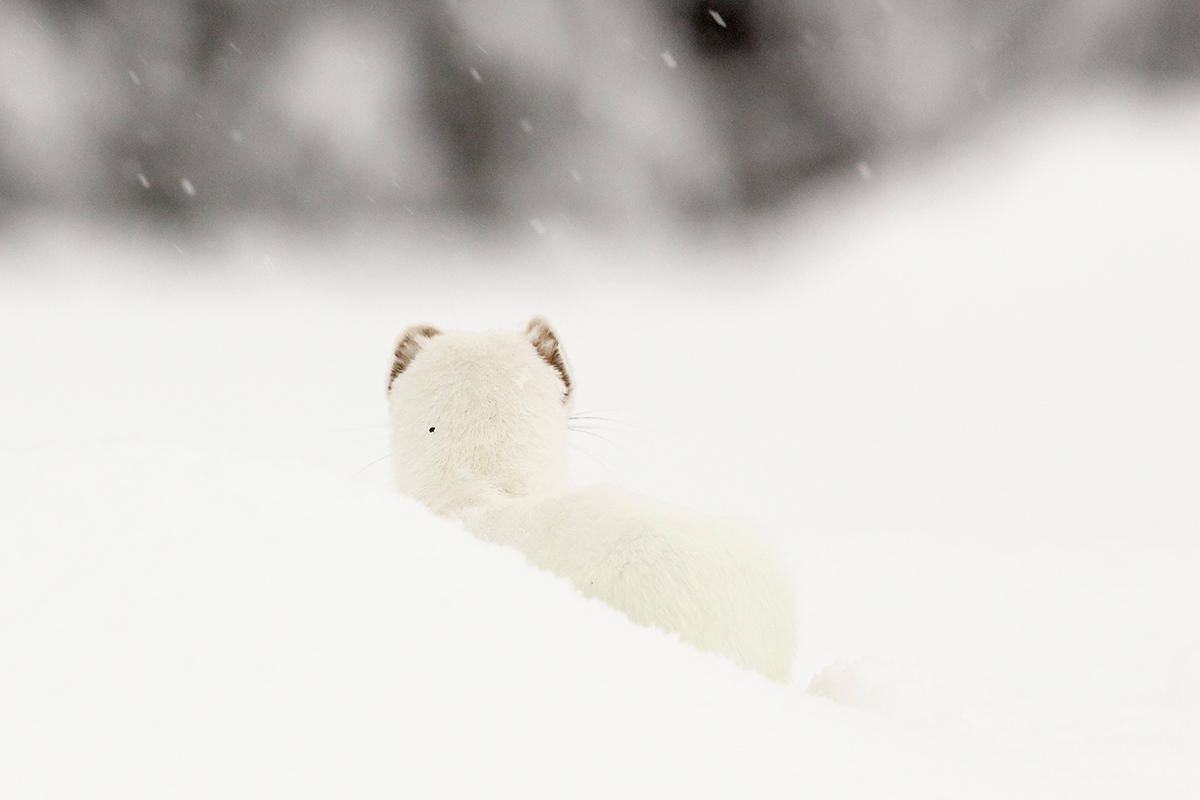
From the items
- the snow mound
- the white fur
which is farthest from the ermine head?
the snow mound

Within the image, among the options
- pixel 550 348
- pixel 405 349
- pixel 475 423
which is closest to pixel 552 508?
pixel 475 423

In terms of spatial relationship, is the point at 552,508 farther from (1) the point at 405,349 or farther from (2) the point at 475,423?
(1) the point at 405,349

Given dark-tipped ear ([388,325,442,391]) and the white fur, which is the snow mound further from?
dark-tipped ear ([388,325,442,391])

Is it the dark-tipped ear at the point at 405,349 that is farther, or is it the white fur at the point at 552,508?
the dark-tipped ear at the point at 405,349

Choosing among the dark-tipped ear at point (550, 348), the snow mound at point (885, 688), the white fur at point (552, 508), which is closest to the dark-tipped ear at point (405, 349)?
the white fur at point (552, 508)

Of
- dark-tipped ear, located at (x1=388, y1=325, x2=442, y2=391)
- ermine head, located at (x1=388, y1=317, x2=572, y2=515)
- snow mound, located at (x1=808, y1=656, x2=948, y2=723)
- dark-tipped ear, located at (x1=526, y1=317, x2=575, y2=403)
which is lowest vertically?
snow mound, located at (x1=808, y1=656, x2=948, y2=723)

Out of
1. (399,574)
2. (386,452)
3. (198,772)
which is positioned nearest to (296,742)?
(198,772)

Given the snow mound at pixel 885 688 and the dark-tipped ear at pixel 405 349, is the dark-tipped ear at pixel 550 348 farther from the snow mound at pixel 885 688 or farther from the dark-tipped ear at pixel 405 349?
the snow mound at pixel 885 688

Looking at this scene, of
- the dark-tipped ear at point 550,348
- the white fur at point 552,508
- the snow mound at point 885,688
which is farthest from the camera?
the dark-tipped ear at point 550,348
